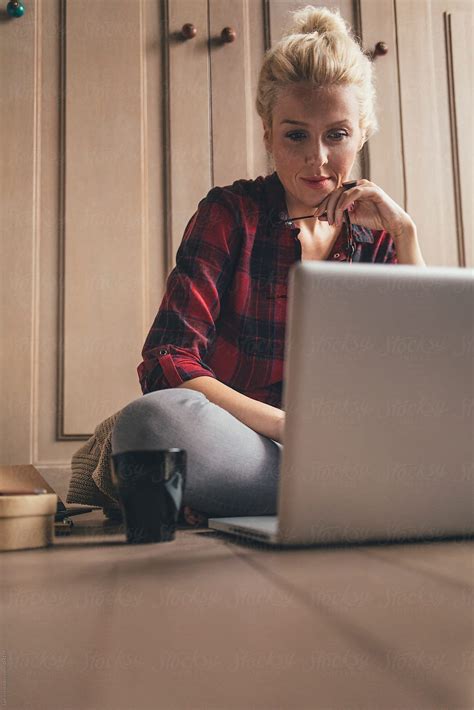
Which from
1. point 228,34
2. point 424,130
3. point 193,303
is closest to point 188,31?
point 228,34

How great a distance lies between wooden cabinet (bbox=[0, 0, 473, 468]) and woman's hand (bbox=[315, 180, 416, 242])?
2.83ft

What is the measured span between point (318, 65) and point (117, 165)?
0.98 metres

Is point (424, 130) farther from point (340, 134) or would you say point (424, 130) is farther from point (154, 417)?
point (154, 417)

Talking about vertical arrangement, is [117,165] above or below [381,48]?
below

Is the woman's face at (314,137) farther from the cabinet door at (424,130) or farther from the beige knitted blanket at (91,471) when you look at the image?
the cabinet door at (424,130)

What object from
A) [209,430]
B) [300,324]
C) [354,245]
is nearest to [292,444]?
[300,324]

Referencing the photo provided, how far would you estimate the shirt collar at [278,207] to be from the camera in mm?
1418

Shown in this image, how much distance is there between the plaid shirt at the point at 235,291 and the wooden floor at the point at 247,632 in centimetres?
71

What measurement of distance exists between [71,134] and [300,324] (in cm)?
186

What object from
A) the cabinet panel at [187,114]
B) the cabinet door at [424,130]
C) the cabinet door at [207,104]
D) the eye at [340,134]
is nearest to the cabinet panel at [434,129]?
the cabinet door at [424,130]

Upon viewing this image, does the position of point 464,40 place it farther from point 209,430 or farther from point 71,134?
point 209,430

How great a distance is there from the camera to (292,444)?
20.5 inches

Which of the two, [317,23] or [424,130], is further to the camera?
[424,130]

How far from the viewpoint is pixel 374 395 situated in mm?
523
